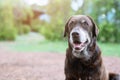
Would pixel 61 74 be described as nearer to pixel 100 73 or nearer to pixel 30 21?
pixel 100 73

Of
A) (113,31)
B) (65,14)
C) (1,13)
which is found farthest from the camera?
(1,13)

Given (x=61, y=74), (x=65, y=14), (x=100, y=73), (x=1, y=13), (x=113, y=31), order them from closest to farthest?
(x=100, y=73)
(x=61, y=74)
(x=113, y=31)
(x=65, y=14)
(x=1, y=13)

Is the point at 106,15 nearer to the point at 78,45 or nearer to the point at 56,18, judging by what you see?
the point at 56,18

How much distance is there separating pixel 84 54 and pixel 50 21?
53.8ft

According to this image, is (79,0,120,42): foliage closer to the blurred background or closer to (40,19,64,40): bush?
the blurred background

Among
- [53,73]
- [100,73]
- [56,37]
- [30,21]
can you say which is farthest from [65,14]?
[100,73]

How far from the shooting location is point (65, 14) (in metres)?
20.8

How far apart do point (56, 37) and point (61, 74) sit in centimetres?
1260

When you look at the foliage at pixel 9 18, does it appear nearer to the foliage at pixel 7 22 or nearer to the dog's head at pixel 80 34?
the foliage at pixel 7 22

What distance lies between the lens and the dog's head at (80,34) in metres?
4.77

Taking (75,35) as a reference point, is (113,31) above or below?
below

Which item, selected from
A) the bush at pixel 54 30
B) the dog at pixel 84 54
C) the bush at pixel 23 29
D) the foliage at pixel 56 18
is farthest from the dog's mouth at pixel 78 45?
the bush at pixel 23 29

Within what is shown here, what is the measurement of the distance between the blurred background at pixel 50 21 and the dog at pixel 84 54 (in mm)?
9578

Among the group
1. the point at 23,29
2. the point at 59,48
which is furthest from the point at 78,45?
the point at 23,29
